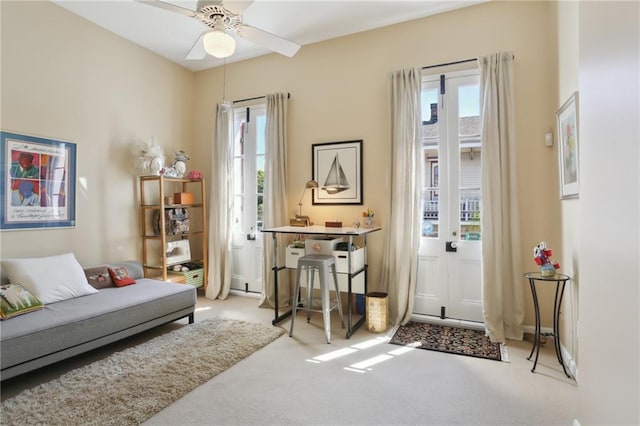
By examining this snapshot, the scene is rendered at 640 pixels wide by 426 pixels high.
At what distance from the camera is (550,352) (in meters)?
2.80

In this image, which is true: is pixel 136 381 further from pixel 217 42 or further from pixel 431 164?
pixel 431 164

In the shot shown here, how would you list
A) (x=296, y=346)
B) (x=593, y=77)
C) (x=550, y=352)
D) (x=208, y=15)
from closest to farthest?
1. (x=593, y=77)
2. (x=208, y=15)
3. (x=550, y=352)
4. (x=296, y=346)

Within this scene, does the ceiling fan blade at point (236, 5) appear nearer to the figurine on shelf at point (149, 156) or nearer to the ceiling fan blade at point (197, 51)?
the ceiling fan blade at point (197, 51)

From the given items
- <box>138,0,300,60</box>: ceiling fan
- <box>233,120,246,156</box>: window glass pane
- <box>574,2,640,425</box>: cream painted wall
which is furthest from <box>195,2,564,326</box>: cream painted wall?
<box>138,0,300,60</box>: ceiling fan

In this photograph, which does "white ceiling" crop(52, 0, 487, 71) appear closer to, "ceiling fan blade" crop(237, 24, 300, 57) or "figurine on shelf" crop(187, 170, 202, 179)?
"ceiling fan blade" crop(237, 24, 300, 57)

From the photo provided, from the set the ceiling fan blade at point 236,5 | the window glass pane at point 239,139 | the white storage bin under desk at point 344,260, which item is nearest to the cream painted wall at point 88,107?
the window glass pane at point 239,139

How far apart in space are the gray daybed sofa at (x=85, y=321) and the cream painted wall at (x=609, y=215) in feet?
10.5

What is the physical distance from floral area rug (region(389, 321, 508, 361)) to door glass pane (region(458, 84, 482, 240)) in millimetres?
933

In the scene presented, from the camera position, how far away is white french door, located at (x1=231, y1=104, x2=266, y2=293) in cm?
459

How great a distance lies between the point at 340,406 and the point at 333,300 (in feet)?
6.28

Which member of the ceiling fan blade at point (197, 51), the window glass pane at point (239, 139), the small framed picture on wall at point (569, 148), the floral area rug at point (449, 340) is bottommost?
the floral area rug at point (449, 340)

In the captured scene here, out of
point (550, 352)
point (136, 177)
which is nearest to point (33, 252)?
point (136, 177)

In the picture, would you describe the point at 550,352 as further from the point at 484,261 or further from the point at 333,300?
the point at 333,300

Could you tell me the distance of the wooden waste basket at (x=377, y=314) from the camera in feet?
10.9
